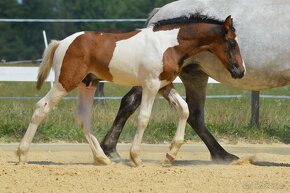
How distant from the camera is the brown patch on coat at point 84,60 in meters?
9.13

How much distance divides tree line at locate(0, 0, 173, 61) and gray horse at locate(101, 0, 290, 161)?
22.7 metres

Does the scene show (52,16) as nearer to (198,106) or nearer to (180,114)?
(198,106)

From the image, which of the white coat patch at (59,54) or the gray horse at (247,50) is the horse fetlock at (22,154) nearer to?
the white coat patch at (59,54)

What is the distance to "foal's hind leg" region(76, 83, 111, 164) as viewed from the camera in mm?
9500

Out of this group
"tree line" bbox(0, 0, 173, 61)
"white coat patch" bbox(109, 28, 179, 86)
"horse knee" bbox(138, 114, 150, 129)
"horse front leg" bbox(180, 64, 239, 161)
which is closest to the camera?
"white coat patch" bbox(109, 28, 179, 86)

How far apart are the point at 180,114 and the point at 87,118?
1.08 metres

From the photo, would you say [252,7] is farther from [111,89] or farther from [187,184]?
[111,89]

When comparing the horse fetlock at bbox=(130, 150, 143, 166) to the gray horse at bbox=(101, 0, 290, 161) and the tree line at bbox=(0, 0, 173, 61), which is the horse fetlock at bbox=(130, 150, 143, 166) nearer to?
the gray horse at bbox=(101, 0, 290, 161)

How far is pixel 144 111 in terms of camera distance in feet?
29.8

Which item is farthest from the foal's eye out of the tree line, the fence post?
the tree line

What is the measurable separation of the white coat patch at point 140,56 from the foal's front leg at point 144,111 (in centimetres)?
11

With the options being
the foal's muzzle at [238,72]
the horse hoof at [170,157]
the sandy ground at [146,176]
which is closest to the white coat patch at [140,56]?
the foal's muzzle at [238,72]

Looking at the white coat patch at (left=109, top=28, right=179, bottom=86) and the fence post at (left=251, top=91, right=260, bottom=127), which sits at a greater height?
the white coat patch at (left=109, top=28, right=179, bottom=86)

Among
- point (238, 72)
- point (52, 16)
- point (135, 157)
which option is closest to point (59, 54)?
point (135, 157)
